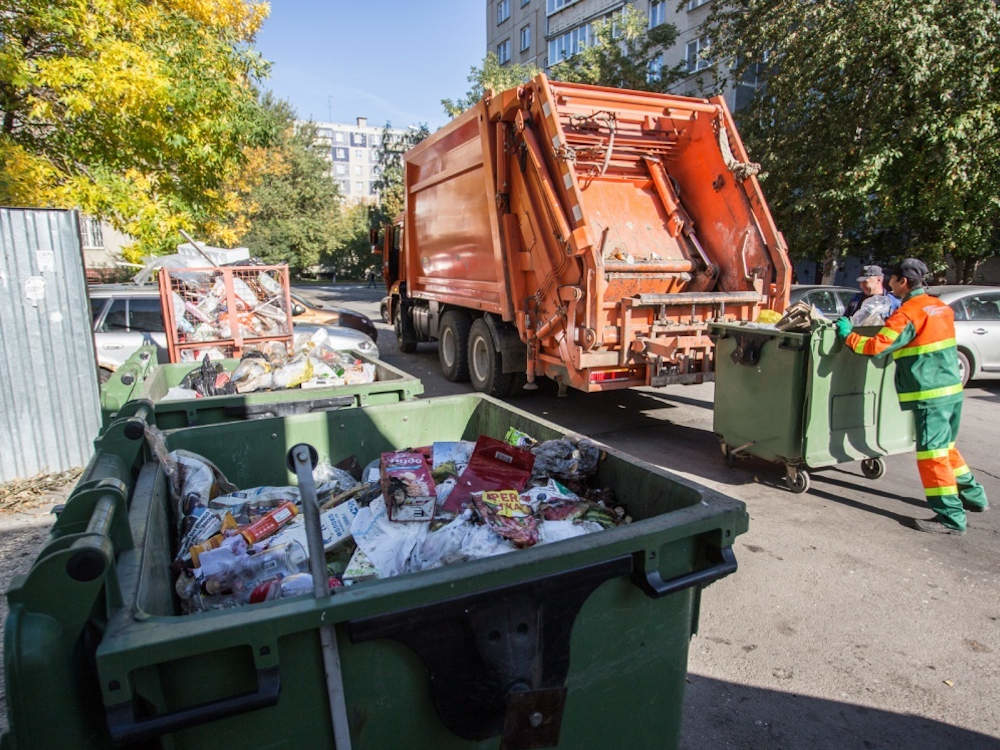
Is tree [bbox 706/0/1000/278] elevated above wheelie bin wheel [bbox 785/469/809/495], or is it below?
above

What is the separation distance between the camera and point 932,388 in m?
3.94

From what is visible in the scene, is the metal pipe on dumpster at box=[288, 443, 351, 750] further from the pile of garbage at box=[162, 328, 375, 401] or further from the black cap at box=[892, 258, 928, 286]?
the black cap at box=[892, 258, 928, 286]

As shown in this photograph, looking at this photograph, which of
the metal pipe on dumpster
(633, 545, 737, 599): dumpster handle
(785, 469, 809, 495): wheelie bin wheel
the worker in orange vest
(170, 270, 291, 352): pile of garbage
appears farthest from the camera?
(170, 270, 291, 352): pile of garbage

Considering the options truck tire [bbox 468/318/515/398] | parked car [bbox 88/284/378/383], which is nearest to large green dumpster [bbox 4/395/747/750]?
truck tire [bbox 468/318/515/398]

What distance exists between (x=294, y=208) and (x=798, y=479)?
36538mm

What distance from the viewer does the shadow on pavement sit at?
230 centimetres

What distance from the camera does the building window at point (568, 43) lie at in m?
28.0

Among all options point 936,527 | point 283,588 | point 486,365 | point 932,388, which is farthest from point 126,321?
point 936,527

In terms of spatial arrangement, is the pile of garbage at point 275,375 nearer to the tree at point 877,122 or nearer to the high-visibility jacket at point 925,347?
the high-visibility jacket at point 925,347

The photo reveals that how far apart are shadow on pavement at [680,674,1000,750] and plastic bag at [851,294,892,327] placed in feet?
10.6

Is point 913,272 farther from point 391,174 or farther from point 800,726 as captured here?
point 391,174

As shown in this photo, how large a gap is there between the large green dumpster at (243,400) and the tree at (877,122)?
10448 mm

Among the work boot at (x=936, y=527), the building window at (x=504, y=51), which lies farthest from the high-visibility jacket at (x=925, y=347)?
the building window at (x=504, y=51)

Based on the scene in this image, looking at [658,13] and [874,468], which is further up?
[658,13]
